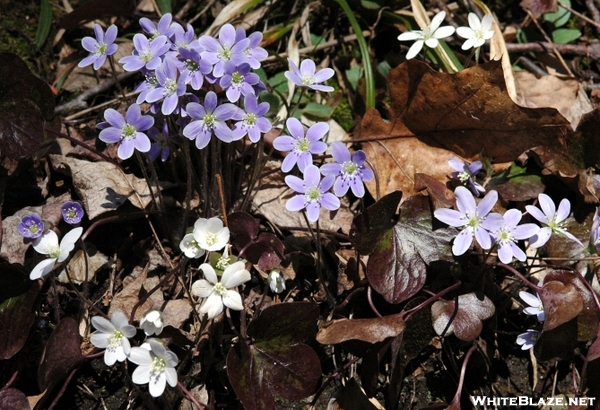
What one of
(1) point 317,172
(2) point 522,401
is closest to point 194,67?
(1) point 317,172

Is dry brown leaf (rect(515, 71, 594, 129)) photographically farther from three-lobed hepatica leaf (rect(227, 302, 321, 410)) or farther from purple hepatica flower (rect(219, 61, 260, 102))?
three-lobed hepatica leaf (rect(227, 302, 321, 410))

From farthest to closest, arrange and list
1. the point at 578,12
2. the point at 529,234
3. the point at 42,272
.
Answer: the point at 578,12 → the point at 529,234 → the point at 42,272

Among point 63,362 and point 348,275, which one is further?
point 348,275

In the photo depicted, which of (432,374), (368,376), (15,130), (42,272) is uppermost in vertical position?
(15,130)

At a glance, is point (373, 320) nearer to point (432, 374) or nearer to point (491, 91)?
point (432, 374)

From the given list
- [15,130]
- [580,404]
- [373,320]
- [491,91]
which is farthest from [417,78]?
[15,130]

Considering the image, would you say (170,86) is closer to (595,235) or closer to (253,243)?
(253,243)
